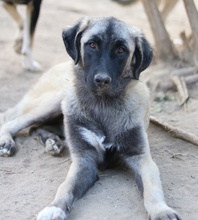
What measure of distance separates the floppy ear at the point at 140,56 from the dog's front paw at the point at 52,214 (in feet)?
4.38

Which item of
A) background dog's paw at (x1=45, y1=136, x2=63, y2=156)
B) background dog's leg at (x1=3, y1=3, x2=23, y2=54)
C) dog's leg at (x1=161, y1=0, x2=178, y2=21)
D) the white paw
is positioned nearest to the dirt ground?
background dog's paw at (x1=45, y1=136, x2=63, y2=156)

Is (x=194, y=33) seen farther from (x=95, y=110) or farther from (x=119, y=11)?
(x=119, y=11)

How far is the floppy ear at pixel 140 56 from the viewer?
4590 mm

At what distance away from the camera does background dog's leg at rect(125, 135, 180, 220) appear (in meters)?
3.82

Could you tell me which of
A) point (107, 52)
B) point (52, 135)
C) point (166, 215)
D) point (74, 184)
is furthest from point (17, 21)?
point (166, 215)

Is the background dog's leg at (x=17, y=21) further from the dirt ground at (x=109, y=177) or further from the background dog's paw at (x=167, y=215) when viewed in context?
the background dog's paw at (x=167, y=215)

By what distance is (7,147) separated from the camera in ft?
16.7

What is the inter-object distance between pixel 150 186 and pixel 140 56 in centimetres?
109

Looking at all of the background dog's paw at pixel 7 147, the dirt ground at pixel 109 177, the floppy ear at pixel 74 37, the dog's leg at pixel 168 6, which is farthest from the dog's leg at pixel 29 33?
the floppy ear at pixel 74 37

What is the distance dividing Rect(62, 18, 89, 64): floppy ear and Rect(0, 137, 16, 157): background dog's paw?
1063mm

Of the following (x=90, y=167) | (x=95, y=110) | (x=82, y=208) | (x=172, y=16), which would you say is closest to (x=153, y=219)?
(x=82, y=208)

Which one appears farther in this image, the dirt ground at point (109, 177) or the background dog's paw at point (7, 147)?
the background dog's paw at point (7, 147)

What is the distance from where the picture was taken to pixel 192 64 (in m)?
7.26

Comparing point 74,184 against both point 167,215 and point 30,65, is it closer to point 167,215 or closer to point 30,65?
point 167,215
